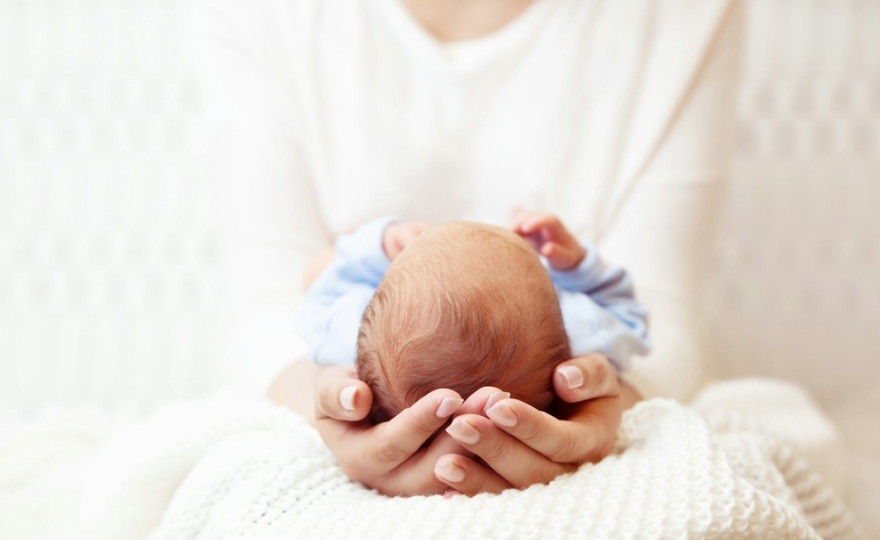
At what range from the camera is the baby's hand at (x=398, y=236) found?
2.80 ft

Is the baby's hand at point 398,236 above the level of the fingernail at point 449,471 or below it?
above

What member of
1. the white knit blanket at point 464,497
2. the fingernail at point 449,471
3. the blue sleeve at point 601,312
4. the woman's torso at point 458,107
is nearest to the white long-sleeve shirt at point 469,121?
the woman's torso at point 458,107

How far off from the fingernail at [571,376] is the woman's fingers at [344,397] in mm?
164

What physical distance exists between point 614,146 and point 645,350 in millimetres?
564

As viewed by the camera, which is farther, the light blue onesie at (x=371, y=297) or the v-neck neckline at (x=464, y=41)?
the v-neck neckline at (x=464, y=41)

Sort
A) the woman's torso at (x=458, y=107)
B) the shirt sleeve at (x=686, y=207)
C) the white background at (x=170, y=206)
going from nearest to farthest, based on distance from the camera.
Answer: the shirt sleeve at (x=686, y=207) → the woman's torso at (x=458, y=107) → the white background at (x=170, y=206)

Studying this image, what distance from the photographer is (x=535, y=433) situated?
23.7 inches

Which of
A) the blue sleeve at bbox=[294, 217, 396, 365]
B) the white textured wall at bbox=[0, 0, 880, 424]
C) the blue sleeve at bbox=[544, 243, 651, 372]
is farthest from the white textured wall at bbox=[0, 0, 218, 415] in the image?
the blue sleeve at bbox=[544, 243, 651, 372]

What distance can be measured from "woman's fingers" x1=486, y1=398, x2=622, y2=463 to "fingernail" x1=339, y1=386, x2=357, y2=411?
12 cm

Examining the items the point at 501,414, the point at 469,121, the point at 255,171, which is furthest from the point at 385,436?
the point at 469,121

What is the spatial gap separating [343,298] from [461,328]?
248mm

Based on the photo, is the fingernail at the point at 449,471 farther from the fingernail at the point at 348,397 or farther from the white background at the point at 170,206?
the white background at the point at 170,206

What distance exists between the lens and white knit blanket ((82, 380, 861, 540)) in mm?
583

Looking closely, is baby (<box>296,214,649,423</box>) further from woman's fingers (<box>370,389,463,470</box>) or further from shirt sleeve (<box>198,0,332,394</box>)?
shirt sleeve (<box>198,0,332,394</box>)
